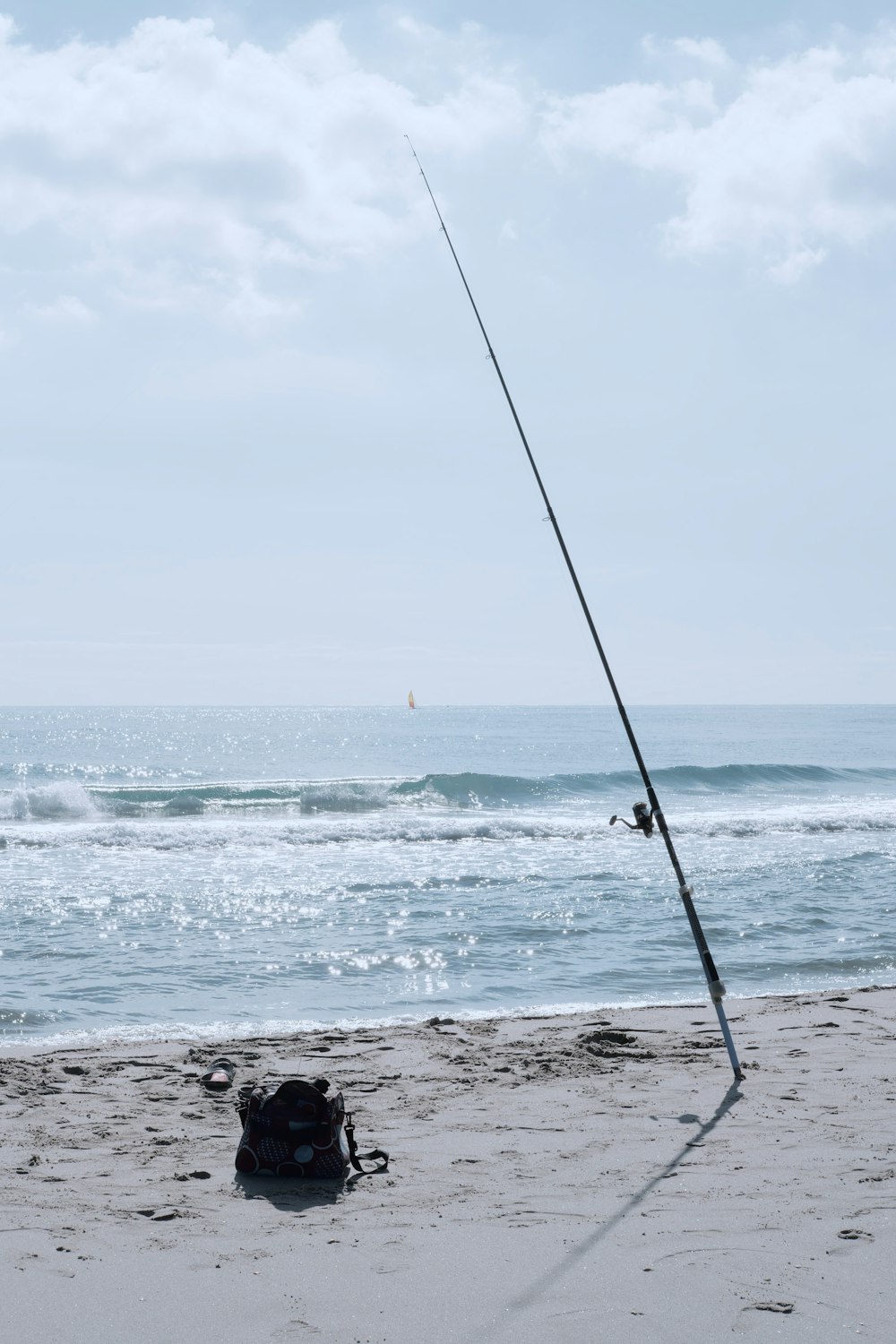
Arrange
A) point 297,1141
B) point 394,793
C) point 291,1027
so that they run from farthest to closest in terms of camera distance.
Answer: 1. point 394,793
2. point 291,1027
3. point 297,1141

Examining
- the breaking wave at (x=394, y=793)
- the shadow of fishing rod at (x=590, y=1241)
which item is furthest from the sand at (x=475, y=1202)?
the breaking wave at (x=394, y=793)

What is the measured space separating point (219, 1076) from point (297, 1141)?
1503 mm

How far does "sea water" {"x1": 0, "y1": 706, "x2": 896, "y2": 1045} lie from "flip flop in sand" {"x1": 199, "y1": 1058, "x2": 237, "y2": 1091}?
1.23 meters

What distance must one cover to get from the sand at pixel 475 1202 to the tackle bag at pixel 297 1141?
0.26 feet

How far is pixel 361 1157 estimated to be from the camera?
4.29 m

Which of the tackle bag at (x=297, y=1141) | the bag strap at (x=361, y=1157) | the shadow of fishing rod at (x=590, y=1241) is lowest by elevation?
the shadow of fishing rod at (x=590, y=1241)

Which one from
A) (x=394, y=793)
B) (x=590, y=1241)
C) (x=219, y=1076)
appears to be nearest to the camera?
(x=590, y=1241)

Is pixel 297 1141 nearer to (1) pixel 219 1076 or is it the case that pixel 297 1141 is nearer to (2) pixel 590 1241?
(2) pixel 590 1241

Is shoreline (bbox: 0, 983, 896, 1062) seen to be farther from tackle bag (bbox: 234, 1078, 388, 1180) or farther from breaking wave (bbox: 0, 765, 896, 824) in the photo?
breaking wave (bbox: 0, 765, 896, 824)

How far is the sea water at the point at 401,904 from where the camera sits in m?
7.95

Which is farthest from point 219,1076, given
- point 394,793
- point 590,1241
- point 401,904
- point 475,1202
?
point 394,793

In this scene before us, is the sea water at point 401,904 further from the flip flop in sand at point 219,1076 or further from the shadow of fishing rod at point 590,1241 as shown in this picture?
the shadow of fishing rod at point 590,1241

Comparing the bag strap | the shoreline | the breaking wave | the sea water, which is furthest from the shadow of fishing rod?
the breaking wave

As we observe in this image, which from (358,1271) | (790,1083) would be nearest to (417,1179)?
(358,1271)
